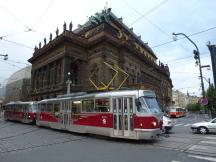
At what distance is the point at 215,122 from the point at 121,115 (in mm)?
7871

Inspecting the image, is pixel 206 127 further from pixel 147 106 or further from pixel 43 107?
pixel 43 107

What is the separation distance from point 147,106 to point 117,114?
174cm

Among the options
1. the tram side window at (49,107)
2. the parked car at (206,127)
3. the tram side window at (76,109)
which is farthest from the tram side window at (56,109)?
the parked car at (206,127)

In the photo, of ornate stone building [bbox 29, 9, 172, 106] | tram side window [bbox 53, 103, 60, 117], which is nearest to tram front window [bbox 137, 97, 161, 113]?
tram side window [bbox 53, 103, 60, 117]

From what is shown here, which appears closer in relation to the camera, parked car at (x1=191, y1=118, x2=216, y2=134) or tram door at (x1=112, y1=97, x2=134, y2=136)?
tram door at (x1=112, y1=97, x2=134, y2=136)

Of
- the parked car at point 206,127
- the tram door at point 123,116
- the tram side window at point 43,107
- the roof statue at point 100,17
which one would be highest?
the roof statue at point 100,17

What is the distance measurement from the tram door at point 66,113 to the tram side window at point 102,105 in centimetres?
355

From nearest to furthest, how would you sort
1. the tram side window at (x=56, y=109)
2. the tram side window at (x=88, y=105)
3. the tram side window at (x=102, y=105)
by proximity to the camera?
the tram side window at (x=102, y=105)
the tram side window at (x=88, y=105)
the tram side window at (x=56, y=109)

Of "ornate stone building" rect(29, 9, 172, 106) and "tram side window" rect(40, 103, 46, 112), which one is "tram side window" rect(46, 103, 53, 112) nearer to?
"tram side window" rect(40, 103, 46, 112)

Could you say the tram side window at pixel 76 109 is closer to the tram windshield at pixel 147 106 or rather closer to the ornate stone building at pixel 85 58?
the tram windshield at pixel 147 106

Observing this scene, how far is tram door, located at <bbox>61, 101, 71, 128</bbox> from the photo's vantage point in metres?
17.6

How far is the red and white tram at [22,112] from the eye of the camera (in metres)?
27.2

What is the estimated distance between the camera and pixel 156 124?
493 inches

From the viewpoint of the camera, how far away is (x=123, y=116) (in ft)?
42.7
